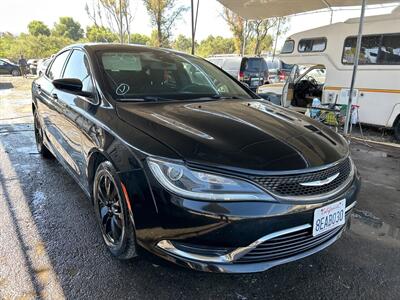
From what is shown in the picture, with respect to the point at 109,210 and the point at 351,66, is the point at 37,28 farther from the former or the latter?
the point at 109,210

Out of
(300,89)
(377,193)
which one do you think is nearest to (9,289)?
(377,193)

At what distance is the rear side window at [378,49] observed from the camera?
677 centimetres

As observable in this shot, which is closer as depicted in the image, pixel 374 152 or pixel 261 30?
pixel 374 152

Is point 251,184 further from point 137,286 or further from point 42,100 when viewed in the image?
point 42,100

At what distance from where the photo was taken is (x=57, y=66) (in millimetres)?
3916

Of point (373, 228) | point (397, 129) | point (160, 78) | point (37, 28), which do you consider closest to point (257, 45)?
point (397, 129)

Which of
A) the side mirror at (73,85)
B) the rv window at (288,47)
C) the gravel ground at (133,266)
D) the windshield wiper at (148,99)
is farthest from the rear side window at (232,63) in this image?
the side mirror at (73,85)

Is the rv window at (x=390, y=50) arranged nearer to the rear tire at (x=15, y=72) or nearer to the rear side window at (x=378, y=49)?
the rear side window at (x=378, y=49)

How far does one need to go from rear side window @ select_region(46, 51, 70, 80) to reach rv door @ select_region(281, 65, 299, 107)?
5.83m

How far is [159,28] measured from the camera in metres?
22.5

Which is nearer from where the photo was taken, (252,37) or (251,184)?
(251,184)

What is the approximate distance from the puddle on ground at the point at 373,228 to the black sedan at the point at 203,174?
0.92 meters

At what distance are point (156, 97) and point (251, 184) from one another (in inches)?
51.7

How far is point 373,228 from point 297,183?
1.71 meters
